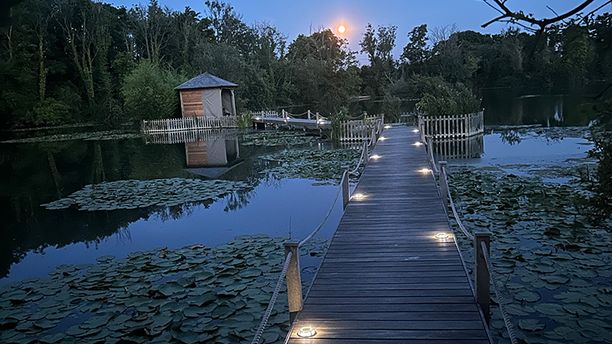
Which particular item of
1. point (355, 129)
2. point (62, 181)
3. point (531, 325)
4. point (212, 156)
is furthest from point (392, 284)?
point (355, 129)

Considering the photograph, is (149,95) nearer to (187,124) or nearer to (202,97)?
(187,124)

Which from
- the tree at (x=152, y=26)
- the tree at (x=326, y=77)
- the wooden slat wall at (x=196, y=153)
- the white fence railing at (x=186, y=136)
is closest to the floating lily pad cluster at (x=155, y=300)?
the wooden slat wall at (x=196, y=153)

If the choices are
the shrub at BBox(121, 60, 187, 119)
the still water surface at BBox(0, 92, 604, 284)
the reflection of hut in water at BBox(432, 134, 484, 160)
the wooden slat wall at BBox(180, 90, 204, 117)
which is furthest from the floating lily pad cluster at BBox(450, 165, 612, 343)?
the shrub at BBox(121, 60, 187, 119)

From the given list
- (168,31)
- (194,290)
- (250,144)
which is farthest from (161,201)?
(168,31)

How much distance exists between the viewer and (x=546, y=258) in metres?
6.85

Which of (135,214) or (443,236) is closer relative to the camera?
(443,236)

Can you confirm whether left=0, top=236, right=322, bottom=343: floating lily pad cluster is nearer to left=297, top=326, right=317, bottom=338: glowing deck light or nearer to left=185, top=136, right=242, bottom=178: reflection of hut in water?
left=297, top=326, right=317, bottom=338: glowing deck light

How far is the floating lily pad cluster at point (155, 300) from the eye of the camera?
5.46 m

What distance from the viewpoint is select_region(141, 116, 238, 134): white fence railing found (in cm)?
3656

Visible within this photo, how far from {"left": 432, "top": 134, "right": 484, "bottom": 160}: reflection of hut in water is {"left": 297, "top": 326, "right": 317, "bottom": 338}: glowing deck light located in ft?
49.3

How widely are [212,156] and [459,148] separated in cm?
1132

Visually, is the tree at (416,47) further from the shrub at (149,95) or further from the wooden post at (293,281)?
the wooden post at (293,281)

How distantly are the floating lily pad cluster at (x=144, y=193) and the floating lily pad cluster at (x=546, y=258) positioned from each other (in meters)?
7.02

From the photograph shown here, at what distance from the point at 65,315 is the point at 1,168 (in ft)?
65.1
